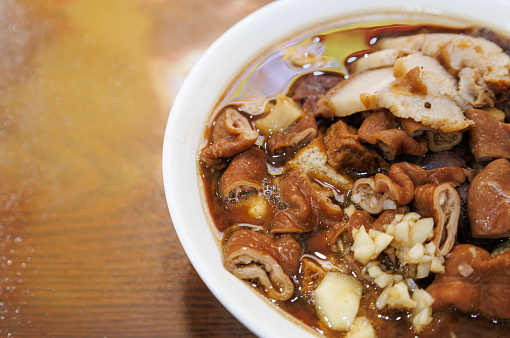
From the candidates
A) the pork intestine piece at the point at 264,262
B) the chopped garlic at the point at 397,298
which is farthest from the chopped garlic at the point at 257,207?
the chopped garlic at the point at 397,298

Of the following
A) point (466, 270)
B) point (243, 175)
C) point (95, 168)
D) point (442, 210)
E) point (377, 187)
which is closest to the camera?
point (466, 270)

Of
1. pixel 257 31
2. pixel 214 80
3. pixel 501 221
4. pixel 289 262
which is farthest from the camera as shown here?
pixel 257 31

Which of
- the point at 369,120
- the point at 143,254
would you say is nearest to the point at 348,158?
the point at 369,120

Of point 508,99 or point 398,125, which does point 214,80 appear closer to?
point 398,125

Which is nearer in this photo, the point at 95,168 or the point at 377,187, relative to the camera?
the point at 377,187

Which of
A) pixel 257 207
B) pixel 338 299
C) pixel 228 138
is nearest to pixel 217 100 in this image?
pixel 228 138

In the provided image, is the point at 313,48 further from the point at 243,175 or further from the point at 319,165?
the point at 243,175
